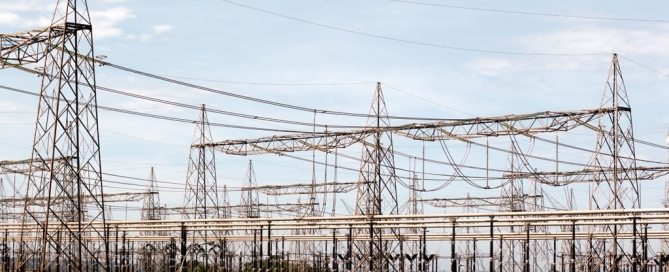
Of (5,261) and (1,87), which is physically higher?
(1,87)

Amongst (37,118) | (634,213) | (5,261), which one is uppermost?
(37,118)

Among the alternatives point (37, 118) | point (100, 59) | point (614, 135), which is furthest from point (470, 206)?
point (37, 118)

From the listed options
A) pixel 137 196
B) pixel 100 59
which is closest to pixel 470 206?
pixel 137 196

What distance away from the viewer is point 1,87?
1041 inches

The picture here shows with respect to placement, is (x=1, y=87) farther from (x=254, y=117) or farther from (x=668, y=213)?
(x=668, y=213)

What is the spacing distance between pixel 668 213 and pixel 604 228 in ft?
42.1

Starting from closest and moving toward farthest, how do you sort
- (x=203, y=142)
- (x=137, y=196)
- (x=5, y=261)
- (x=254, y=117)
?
(x=254, y=117) < (x=203, y=142) < (x=5, y=261) < (x=137, y=196)

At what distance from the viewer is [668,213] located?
774 inches

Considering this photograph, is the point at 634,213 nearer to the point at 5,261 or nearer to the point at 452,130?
the point at 452,130

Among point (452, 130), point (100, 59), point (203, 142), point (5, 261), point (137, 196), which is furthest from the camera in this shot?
point (137, 196)

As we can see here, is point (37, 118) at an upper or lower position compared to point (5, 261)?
upper

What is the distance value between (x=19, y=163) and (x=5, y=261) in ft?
18.8

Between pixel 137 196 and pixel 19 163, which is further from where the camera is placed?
pixel 137 196

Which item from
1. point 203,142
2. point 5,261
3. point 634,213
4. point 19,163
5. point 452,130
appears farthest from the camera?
point 19,163
